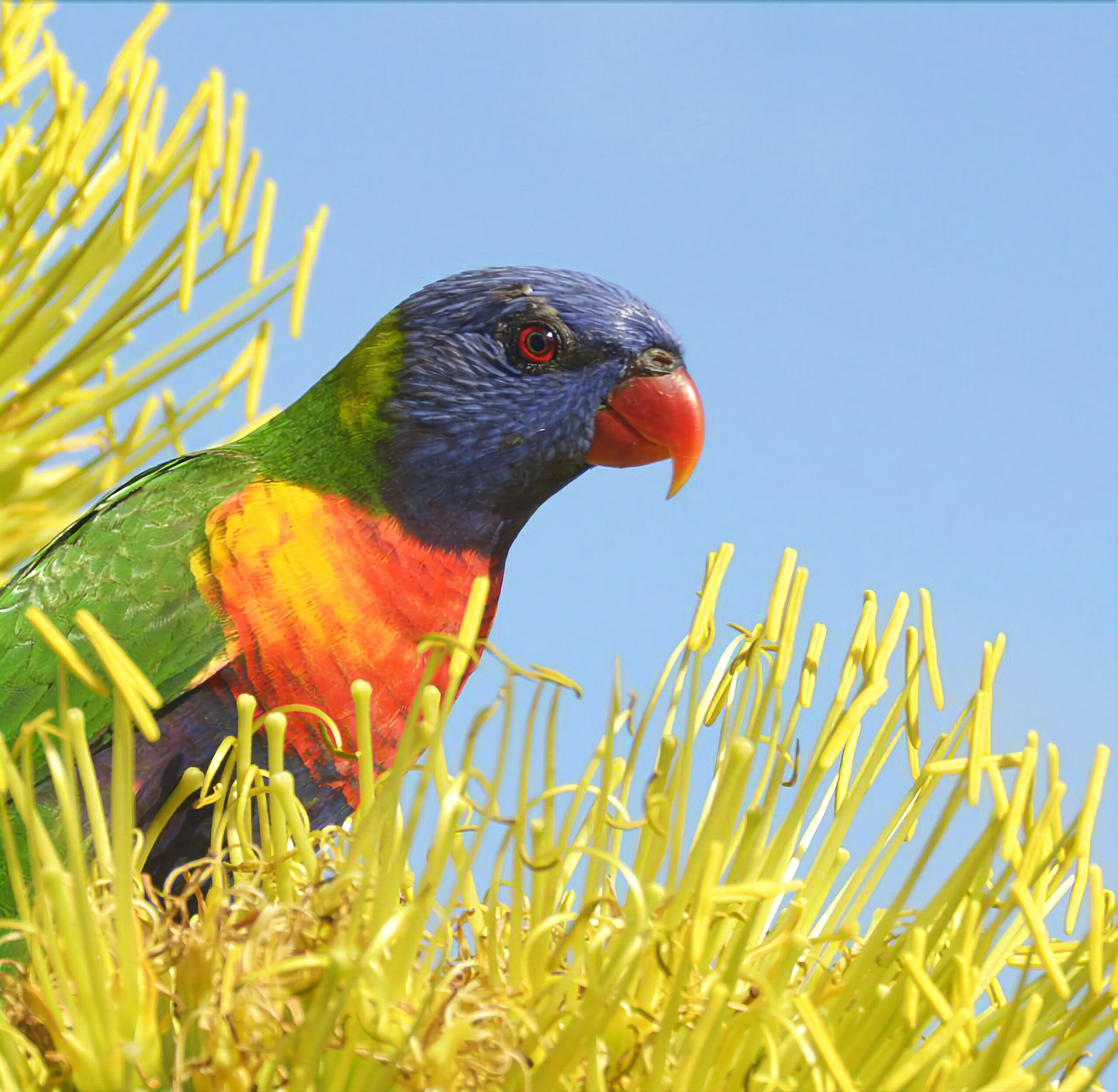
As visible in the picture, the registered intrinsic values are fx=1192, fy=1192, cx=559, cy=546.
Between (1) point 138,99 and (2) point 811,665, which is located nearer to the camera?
(2) point 811,665

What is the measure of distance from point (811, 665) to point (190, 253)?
1.30 m

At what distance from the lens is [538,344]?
215 centimetres

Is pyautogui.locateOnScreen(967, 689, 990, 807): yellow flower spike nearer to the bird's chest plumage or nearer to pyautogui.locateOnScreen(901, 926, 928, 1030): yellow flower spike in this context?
pyautogui.locateOnScreen(901, 926, 928, 1030): yellow flower spike

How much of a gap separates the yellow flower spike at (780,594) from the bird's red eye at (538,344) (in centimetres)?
73

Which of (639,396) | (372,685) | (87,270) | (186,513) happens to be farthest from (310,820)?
(87,270)

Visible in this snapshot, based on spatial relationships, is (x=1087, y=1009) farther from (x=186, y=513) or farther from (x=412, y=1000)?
(x=186, y=513)

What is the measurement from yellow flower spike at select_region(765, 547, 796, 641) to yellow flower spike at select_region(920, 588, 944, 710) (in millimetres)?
176

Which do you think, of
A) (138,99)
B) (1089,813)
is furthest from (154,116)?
(1089,813)

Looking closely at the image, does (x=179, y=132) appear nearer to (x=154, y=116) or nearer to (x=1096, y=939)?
(x=154, y=116)

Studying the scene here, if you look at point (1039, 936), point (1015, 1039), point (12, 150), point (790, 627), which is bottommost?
point (1015, 1039)

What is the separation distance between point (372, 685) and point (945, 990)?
0.95 meters

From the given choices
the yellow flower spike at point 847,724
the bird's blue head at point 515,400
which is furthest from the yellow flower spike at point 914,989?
the bird's blue head at point 515,400

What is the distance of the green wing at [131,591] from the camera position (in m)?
1.83

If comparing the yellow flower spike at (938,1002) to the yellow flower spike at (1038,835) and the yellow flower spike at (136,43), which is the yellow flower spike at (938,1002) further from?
the yellow flower spike at (136,43)
